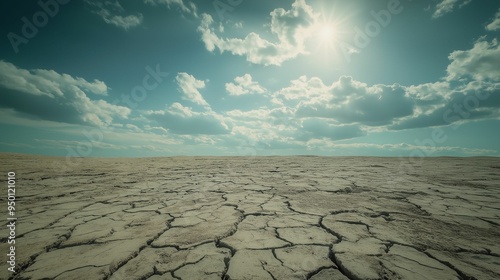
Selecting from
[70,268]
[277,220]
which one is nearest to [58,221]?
[70,268]

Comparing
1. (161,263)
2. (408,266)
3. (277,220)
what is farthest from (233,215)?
(408,266)

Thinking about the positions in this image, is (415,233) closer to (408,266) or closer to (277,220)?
(408,266)

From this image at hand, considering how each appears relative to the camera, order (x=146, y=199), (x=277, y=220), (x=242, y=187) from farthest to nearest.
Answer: (x=242, y=187)
(x=146, y=199)
(x=277, y=220)

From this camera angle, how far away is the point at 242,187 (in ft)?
11.4

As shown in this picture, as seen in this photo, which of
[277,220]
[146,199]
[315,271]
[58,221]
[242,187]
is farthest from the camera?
[242,187]

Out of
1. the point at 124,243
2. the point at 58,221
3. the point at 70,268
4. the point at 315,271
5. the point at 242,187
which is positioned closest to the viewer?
the point at 315,271

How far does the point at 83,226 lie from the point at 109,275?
1014 millimetres

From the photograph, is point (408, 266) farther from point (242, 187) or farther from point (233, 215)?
point (242, 187)

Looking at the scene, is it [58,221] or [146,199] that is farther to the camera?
[146,199]

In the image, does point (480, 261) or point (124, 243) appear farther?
point (124, 243)

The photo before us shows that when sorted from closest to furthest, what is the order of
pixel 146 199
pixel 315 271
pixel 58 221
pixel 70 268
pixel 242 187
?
pixel 315 271
pixel 70 268
pixel 58 221
pixel 146 199
pixel 242 187

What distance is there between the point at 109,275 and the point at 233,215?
1.10 meters

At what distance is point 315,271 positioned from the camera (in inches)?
48.7

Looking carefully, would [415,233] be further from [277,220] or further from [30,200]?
[30,200]
